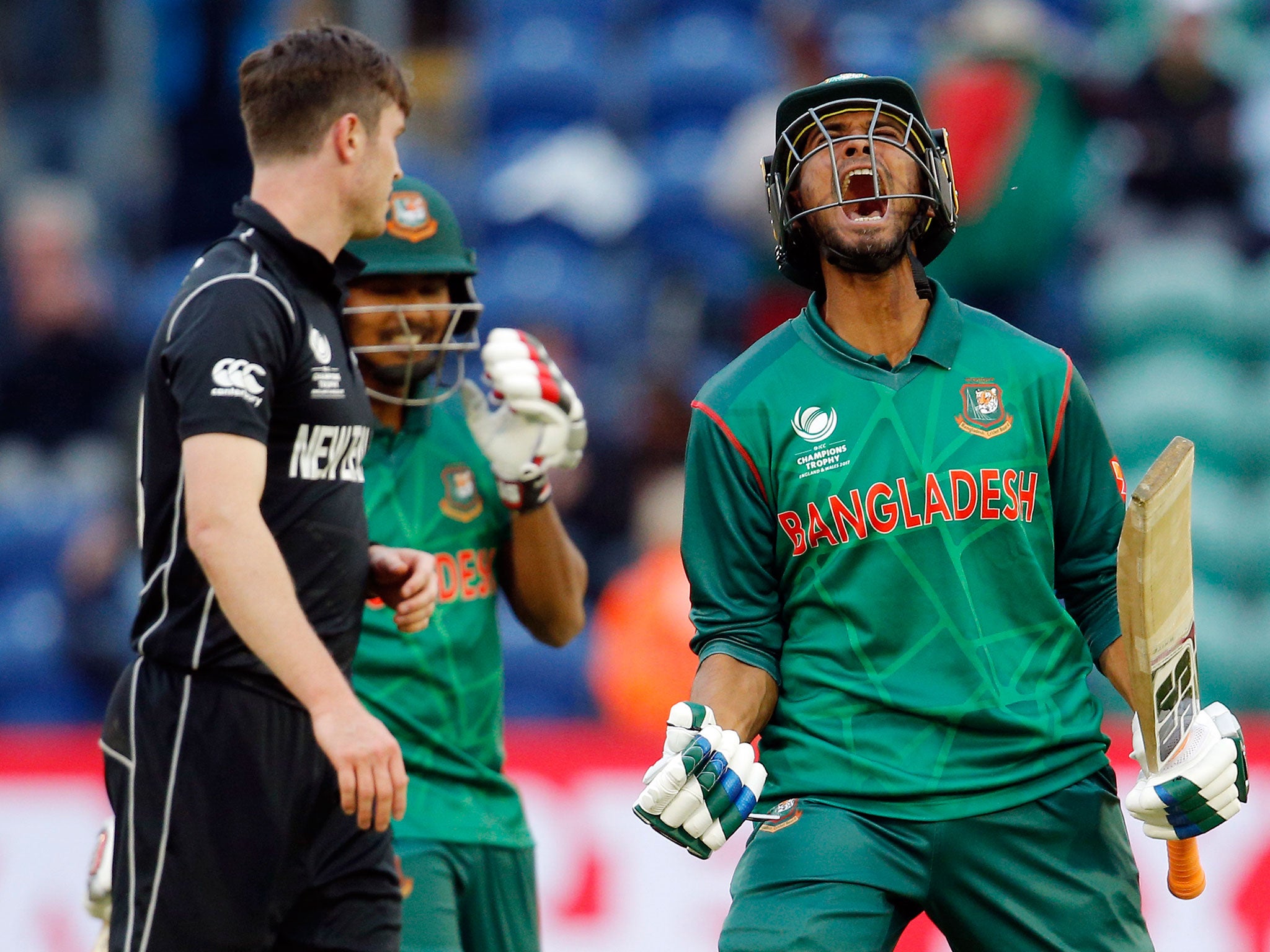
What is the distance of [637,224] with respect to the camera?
9.98 meters

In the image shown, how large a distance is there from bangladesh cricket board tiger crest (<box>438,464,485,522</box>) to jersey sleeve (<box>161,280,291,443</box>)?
1099mm

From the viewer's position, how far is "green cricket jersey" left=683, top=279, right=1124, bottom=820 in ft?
11.6

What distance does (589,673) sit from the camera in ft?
25.3

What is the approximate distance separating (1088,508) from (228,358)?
1690 mm

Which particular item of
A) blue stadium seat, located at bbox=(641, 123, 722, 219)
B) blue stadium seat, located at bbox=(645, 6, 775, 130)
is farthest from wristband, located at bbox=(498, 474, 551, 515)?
blue stadium seat, located at bbox=(645, 6, 775, 130)

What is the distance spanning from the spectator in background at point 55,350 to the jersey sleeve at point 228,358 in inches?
235

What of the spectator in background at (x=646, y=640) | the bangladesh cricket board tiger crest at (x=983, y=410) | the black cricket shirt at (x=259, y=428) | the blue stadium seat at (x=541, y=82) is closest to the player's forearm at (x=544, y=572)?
the black cricket shirt at (x=259, y=428)

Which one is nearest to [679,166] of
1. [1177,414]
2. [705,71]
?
[705,71]

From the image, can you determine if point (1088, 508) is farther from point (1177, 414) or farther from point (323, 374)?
point (1177, 414)

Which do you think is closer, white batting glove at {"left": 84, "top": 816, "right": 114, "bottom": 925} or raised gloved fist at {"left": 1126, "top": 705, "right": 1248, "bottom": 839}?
raised gloved fist at {"left": 1126, "top": 705, "right": 1248, "bottom": 839}

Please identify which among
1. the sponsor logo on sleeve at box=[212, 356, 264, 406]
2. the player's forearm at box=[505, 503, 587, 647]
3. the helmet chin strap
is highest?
the helmet chin strap

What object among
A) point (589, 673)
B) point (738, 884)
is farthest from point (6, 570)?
point (738, 884)

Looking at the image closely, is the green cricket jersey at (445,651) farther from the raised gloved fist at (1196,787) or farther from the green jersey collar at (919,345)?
the raised gloved fist at (1196,787)

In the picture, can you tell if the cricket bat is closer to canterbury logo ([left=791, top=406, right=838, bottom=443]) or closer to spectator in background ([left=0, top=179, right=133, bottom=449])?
canterbury logo ([left=791, top=406, right=838, bottom=443])
